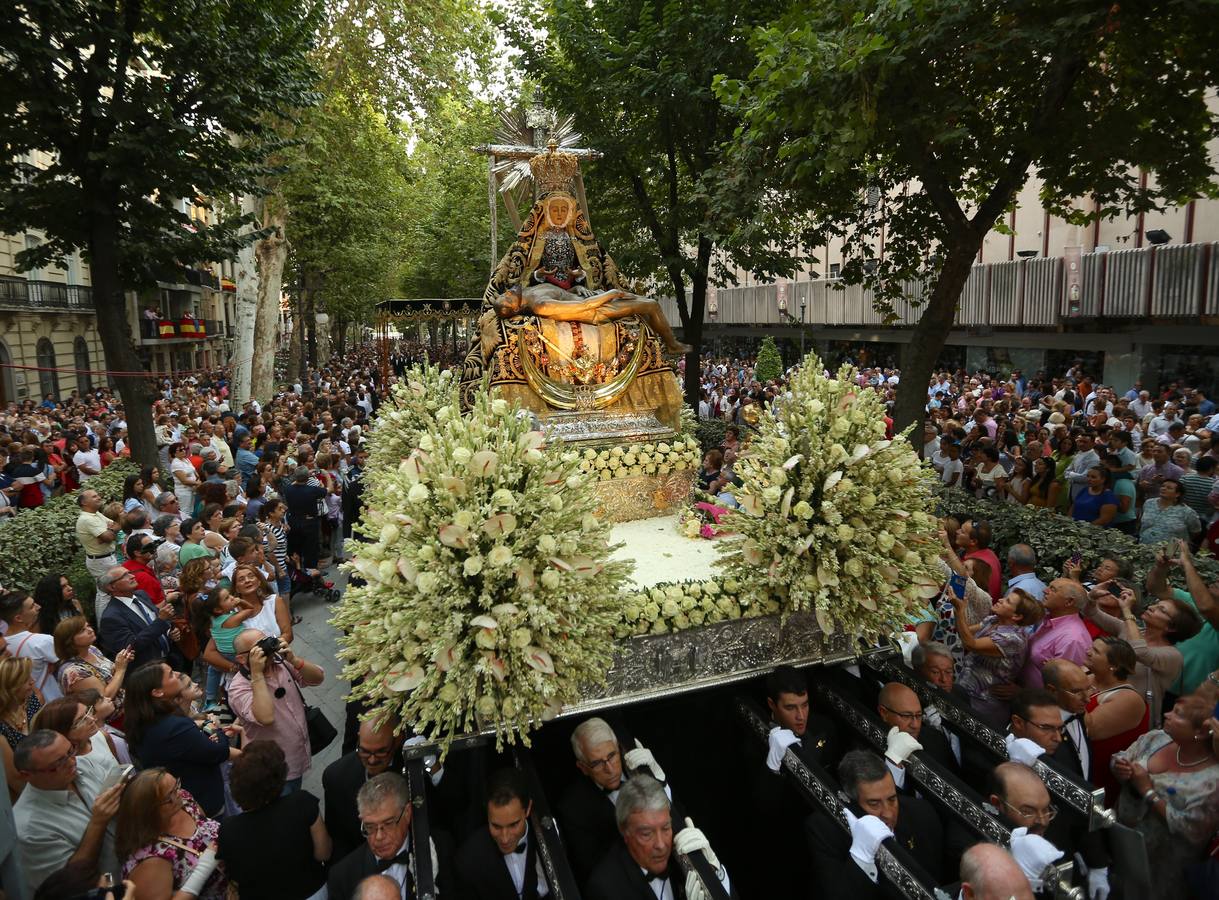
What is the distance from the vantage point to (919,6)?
692 centimetres

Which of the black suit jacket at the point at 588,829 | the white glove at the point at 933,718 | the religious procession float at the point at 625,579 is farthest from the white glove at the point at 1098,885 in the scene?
the black suit jacket at the point at 588,829

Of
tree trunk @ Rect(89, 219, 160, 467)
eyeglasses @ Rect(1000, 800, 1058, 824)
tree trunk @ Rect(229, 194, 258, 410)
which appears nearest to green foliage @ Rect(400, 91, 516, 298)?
tree trunk @ Rect(229, 194, 258, 410)

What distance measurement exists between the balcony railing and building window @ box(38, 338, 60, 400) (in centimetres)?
168

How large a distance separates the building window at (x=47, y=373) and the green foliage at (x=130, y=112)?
2125cm

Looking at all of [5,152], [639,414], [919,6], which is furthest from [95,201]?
[919,6]

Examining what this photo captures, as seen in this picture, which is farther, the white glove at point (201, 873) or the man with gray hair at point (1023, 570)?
the man with gray hair at point (1023, 570)

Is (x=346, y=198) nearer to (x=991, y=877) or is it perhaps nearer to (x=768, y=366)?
(x=768, y=366)

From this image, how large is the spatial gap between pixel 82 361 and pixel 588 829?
121ft

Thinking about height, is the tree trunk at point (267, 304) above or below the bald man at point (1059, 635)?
above

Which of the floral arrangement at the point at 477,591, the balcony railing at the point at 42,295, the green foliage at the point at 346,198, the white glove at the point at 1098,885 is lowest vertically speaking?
the white glove at the point at 1098,885

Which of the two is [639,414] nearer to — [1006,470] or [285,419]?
[1006,470]

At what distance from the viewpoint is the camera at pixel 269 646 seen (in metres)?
4.61

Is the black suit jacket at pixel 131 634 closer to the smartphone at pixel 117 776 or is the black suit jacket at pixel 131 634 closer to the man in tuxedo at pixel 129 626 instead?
the man in tuxedo at pixel 129 626

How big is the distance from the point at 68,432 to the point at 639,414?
39.9 feet
